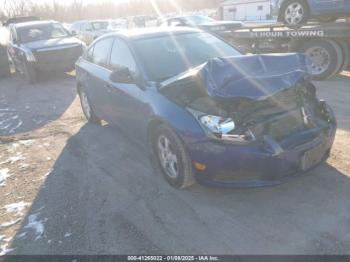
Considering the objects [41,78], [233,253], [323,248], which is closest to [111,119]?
[233,253]

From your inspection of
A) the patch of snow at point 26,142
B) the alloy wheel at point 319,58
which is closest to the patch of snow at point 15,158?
the patch of snow at point 26,142

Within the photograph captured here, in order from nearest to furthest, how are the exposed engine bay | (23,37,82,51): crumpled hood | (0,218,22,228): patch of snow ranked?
the exposed engine bay → (0,218,22,228): patch of snow → (23,37,82,51): crumpled hood

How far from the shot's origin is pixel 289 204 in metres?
3.41

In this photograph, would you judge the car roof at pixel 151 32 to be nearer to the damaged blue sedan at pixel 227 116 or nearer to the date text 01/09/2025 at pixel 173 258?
the damaged blue sedan at pixel 227 116

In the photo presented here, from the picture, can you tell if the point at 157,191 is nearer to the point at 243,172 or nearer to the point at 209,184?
the point at 209,184

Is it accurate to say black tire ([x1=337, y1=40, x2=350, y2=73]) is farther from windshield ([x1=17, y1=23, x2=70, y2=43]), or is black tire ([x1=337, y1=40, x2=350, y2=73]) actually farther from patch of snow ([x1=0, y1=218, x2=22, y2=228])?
windshield ([x1=17, y1=23, x2=70, y2=43])

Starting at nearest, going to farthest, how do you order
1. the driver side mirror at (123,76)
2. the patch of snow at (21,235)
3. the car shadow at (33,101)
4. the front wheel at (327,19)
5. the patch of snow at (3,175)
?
the patch of snow at (21,235) → the driver side mirror at (123,76) → the patch of snow at (3,175) → the car shadow at (33,101) → the front wheel at (327,19)

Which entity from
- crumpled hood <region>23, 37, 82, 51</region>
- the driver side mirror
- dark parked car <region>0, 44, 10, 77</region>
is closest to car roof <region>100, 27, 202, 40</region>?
the driver side mirror

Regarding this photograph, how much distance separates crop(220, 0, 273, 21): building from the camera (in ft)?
114

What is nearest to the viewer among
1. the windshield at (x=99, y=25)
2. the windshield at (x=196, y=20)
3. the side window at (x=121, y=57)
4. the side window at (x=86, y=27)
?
the side window at (x=121, y=57)

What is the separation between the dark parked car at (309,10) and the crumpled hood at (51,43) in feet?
20.8

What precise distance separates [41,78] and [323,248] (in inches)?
442

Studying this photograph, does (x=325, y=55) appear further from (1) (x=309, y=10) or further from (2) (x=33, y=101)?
(2) (x=33, y=101)

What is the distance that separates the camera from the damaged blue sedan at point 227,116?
3.17m
